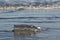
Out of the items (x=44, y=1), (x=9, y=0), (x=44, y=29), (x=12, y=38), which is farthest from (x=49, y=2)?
(x=12, y=38)

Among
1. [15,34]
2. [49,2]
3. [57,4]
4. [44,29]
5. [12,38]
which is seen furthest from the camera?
[49,2]

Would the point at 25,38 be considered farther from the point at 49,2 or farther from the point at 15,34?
the point at 49,2

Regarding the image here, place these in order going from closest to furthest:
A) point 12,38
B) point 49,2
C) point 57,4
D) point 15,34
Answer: point 12,38
point 15,34
point 57,4
point 49,2

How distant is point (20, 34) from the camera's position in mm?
12562

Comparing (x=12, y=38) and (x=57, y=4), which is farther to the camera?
(x=57, y=4)

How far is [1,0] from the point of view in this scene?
35.2 metres

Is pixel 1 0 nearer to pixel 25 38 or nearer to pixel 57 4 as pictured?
pixel 57 4

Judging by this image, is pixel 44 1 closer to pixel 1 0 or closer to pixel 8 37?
pixel 1 0

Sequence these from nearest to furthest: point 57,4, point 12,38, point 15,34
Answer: point 12,38, point 15,34, point 57,4

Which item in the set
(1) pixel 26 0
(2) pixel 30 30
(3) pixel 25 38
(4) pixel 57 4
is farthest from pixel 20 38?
(1) pixel 26 0

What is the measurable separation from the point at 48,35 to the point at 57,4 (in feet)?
64.3

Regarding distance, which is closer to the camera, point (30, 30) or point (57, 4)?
point (30, 30)

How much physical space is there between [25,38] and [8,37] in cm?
67

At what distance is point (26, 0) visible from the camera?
34.4 metres
